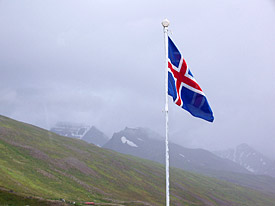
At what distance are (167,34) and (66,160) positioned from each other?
70263mm

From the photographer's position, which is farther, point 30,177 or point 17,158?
point 17,158

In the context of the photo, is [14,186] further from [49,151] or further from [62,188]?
[49,151]

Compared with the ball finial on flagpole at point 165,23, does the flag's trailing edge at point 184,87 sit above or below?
below

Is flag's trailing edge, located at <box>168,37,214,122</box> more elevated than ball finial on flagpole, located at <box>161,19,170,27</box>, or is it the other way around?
ball finial on flagpole, located at <box>161,19,170,27</box>

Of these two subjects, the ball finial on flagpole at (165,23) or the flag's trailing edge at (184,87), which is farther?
the flag's trailing edge at (184,87)

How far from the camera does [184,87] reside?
731 inches

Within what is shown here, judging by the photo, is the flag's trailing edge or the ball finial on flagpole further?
the flag's trailing edge

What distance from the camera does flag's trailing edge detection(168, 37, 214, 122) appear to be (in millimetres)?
18000

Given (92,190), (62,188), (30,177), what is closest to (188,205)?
(92,190)

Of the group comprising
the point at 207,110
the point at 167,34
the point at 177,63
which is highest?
the point at 167,34

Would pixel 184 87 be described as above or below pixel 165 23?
below

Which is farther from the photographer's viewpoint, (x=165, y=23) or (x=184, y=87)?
(x=184, y=87)

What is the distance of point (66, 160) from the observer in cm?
7994

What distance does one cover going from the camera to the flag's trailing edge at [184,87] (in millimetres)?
18000
